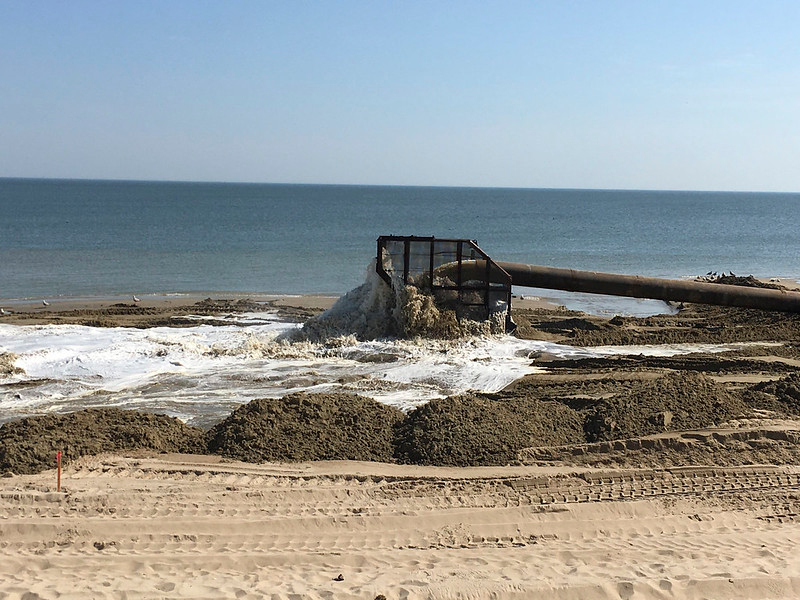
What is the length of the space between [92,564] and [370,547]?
242cm

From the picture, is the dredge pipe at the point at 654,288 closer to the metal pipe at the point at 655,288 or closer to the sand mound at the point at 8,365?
the metal pipe at the point at 655,288

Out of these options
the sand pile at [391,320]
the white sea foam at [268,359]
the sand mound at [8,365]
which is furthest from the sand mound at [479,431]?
the sand mound at [8,365]

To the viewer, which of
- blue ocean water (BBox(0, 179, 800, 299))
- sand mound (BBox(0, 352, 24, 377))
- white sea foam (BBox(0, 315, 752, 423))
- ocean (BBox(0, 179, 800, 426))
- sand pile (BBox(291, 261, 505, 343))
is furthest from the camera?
blue ocean water (BBox(0, 179, 800, 299))

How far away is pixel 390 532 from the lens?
7.54 m

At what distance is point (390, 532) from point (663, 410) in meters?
4.69

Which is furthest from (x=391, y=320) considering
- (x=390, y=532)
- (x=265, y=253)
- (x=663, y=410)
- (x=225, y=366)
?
(x=265, y=253)

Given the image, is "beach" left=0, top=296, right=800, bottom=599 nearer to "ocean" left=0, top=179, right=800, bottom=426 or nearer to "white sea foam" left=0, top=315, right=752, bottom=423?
"white sea foam" left=0, top=315, right=752, bottom=423

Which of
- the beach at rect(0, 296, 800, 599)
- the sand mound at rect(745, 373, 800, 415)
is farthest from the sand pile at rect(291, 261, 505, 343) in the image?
the sand mound at rect(745, 373, 800, 415)

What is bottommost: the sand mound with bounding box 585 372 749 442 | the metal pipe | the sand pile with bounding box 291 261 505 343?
the sand mound with bounding box 585 372 749 442

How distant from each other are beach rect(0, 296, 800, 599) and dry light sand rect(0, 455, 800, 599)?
0.9 inches

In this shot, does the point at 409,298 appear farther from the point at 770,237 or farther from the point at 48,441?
the point at 770,237

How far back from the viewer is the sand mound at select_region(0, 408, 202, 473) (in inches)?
350

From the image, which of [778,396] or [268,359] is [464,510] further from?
[268,359]

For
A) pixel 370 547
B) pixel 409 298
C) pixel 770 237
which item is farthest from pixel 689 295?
pixel 770 237
